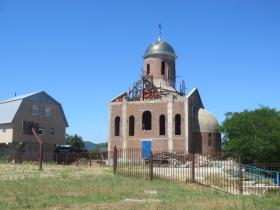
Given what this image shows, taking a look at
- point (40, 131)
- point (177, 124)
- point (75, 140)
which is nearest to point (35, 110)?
point (40, 131)

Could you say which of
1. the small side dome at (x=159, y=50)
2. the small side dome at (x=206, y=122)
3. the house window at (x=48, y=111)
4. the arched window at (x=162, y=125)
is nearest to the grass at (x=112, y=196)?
the arched window at (x=162, y=125)

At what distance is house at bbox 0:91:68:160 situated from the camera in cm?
4462

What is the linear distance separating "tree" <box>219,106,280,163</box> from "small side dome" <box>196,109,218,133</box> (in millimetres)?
7636

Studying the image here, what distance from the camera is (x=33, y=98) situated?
155 ft

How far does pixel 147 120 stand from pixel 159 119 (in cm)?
309

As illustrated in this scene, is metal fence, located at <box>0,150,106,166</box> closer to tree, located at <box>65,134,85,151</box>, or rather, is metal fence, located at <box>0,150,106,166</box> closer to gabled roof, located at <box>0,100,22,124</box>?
gabled roof, located at <box>0,100,22,124</box>

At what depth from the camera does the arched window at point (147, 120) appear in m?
48.9

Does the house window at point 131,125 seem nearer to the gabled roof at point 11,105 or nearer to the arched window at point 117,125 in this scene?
the arched window at point 117,125

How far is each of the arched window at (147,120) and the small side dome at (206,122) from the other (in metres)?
5.15

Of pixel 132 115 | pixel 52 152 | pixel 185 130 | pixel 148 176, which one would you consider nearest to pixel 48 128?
pixel 52 152

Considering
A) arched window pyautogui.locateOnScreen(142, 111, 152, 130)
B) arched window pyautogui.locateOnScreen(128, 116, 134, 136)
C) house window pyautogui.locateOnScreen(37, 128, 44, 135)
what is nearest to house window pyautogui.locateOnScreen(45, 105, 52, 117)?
house window pyautogui.locateOnScreen(37, 128, 44, 135)

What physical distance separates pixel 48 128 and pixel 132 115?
30.2ft

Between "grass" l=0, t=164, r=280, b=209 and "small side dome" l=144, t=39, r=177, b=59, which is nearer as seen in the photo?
"grass" l=0, t=164, r=280, b=209

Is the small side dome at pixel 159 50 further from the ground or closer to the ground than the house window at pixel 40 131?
further from the ground
